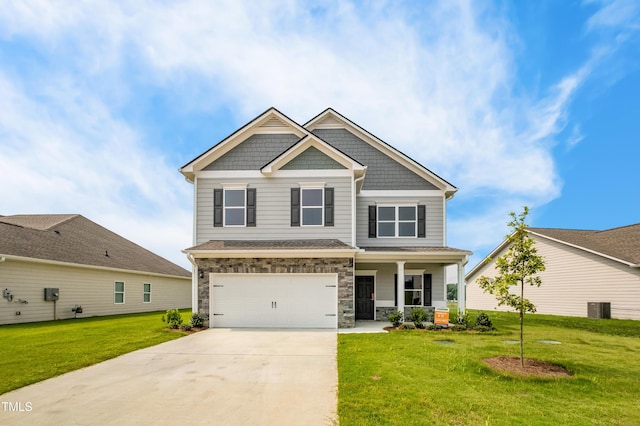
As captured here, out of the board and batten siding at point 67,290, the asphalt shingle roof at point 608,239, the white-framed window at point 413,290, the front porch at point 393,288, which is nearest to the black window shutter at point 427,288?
the front porch at point 393,288

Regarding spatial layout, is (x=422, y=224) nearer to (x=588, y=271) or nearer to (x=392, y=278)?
(x=392, y=278)

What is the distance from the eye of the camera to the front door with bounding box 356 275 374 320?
17125mm

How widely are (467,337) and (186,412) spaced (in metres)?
9.45

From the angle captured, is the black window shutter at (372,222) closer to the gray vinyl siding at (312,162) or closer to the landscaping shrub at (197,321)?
the gray vinyl siding at (312,162)

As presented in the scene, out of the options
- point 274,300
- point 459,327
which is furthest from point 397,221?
point 274,300

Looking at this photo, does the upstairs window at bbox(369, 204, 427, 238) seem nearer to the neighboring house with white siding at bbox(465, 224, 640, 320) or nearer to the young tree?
the neighboring house with white siding at bbox(465, 224, 640, 320)

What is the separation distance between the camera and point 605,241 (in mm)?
22406

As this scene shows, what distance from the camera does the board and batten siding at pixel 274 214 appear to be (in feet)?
50.4

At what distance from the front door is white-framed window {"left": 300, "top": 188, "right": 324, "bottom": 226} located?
12.2 ft

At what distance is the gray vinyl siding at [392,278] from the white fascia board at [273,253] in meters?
3.54

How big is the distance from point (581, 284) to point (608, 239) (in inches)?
155

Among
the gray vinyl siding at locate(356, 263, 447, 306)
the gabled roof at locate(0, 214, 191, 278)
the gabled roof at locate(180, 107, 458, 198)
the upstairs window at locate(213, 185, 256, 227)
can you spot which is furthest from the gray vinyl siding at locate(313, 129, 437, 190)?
the gabled roof at locate(0, 214, 191, 278)

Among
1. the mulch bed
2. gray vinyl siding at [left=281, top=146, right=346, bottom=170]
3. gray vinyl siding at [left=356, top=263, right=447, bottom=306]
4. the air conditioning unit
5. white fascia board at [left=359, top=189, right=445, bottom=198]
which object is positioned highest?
gray vinyl siding at [left=281, top=146, right=346, bottom=170]

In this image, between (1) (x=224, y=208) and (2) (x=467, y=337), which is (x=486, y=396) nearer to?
(2) (x=467, y=337)
